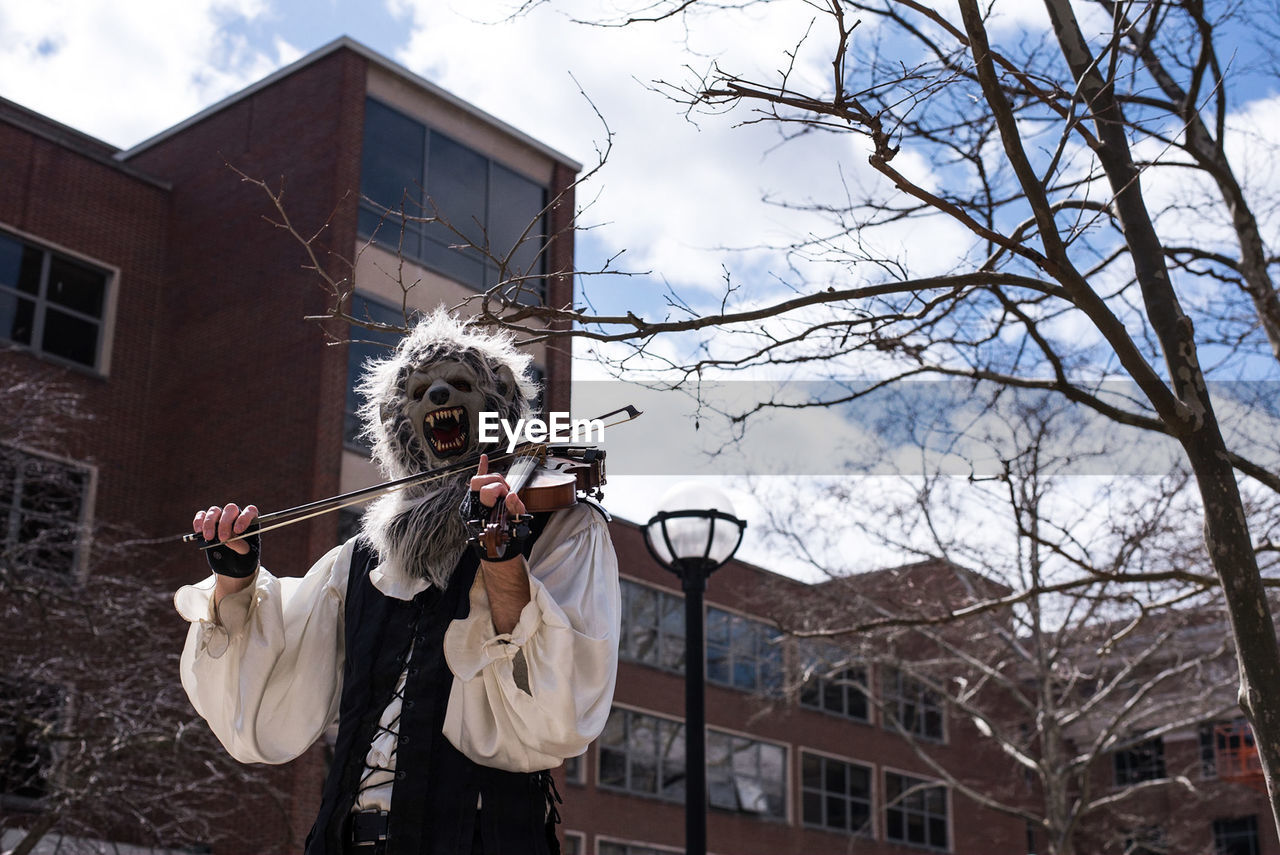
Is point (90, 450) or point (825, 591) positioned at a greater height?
→ point (90, 450)

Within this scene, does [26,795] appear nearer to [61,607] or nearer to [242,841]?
[242,841]

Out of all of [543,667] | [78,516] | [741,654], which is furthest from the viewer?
[741,654]

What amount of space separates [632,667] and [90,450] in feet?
38.5

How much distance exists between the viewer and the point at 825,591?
72.4 ft

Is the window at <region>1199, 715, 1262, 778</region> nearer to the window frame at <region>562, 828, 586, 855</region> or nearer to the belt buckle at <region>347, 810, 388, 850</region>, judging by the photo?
the window frame at <region>562, 828, 586, 855</region>

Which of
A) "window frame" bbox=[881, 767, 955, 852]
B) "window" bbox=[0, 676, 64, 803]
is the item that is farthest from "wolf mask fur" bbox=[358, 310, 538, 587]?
"window frame" bbox=[881, 767, 955, 852]

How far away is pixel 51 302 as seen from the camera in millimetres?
20172

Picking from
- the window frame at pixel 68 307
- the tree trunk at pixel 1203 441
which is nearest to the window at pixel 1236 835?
the window frame at pixel 68 307

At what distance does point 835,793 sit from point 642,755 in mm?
7061

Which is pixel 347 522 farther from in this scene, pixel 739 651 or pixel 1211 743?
pixel 1211 743

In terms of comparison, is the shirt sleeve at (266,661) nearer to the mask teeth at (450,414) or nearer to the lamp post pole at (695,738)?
the mask teeth at (450,414)

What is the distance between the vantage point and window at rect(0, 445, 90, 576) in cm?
1440

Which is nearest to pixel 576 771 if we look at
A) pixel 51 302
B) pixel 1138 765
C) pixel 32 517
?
pixel 51 302

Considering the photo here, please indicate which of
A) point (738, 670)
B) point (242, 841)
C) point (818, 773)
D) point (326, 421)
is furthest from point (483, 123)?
point (818, 773)
